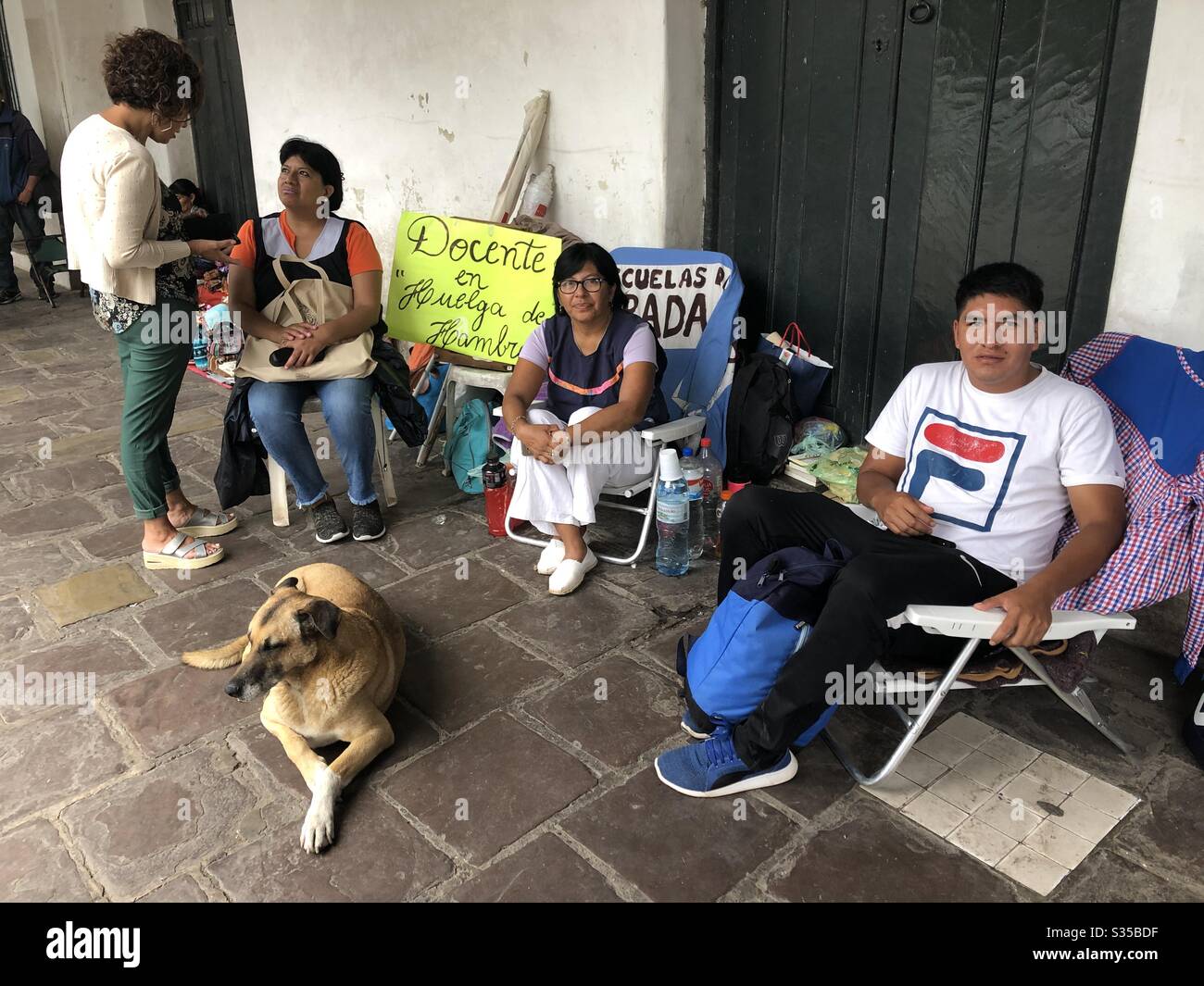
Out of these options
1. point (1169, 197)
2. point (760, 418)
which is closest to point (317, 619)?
point (760, 418)

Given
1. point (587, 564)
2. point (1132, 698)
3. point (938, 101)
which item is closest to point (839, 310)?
point (938, 101)

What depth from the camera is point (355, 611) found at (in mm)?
2859

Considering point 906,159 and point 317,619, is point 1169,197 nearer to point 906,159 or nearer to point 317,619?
point 906,159

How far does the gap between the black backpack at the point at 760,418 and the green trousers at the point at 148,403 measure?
2.33m

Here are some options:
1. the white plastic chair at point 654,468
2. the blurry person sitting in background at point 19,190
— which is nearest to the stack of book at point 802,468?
the white plastic chair at point 654,468

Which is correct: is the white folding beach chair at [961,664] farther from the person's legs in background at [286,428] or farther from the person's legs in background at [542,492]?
the person's legs in background at [286,428]

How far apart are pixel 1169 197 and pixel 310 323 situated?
10.5 ft

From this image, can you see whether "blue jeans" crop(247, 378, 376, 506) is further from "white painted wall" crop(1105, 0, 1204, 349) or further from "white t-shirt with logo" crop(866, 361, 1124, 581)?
"white painted wall" crop(1105, 0, 1204, 349)

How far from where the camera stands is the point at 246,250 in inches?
156

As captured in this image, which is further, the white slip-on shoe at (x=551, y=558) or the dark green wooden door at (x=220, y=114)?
the dark green wooden door at (x=220, y=114)

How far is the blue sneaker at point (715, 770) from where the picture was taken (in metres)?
2.55

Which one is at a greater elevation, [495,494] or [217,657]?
[495,494]
